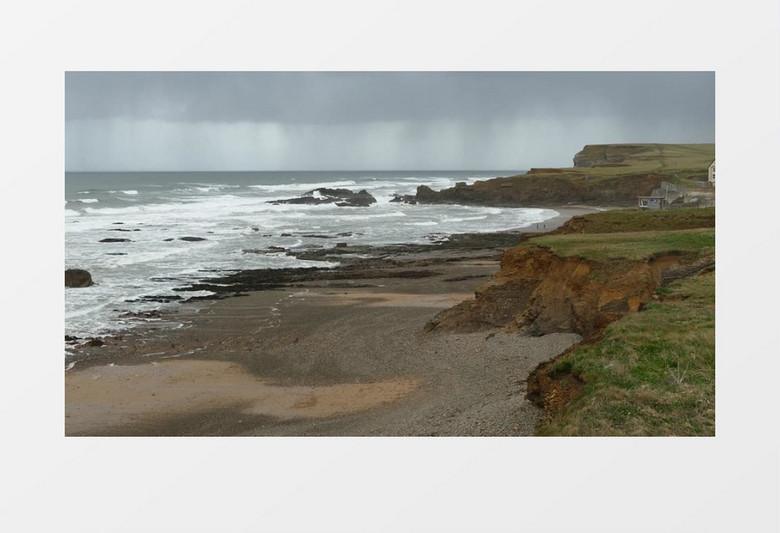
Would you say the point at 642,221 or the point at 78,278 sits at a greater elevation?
the point at 642,221

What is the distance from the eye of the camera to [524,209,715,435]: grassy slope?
827cm

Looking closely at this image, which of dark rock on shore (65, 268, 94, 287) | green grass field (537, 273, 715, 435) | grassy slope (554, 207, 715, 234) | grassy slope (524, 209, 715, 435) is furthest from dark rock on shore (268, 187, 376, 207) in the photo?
green grass field (537, 273, 715, 435)

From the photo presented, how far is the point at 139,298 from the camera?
733 inches

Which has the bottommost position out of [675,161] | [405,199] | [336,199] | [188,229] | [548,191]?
[188,229]

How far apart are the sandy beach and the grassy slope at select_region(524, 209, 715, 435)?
1021mm

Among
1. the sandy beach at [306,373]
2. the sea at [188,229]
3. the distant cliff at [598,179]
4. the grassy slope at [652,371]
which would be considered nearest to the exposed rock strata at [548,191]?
the distant cliff at [598,179]

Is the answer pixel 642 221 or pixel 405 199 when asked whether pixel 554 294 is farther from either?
pixel 405 199

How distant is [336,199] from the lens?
2066 inches

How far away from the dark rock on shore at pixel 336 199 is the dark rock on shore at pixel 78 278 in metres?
30.6

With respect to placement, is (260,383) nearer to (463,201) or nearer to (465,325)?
(465,325)

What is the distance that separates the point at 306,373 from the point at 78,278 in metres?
8.31

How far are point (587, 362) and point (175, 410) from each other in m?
6.29

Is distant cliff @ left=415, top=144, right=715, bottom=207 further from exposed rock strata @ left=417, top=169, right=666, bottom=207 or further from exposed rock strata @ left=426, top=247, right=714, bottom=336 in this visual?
exposed rock strata @ left=426, top=247, right=714, bottom=336

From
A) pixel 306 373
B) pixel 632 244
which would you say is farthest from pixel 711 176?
pixel 306 373
